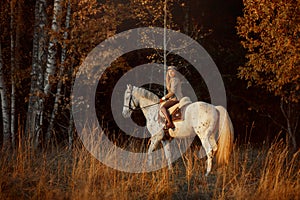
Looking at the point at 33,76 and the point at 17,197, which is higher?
the point at 33,76

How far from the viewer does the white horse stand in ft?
25.9

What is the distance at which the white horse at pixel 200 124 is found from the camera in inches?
311

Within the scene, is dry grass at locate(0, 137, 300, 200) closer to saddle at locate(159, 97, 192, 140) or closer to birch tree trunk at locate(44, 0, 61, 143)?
saddle at locate(159, 97, 192, 140)

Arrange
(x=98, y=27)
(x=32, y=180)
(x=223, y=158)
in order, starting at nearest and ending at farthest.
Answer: (x=32, y=180) < (x=223, y=158) < (x=98, y=27)

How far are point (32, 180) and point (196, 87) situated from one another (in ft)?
27.0

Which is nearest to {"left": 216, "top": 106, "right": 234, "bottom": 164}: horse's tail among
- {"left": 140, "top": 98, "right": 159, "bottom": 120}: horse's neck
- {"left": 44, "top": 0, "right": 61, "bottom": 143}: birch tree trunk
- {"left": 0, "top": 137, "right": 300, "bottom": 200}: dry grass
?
{"left": 0, "top": 137, "right": 300, "bottom": 200}: dry grass

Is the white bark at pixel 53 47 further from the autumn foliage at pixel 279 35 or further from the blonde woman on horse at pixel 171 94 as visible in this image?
the autumn foliage at pixel 279 35

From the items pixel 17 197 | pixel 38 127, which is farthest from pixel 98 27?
pixel 17 197

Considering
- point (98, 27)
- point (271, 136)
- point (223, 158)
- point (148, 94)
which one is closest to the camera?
point (223, 158)

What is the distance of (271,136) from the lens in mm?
16484

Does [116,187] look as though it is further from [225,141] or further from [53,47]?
[53,47]

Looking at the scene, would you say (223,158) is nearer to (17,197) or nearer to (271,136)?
(17,197)

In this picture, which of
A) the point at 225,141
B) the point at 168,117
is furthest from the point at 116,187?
the point at 225,141

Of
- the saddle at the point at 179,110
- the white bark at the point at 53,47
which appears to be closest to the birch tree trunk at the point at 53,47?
the white bark at the point at 53,47
